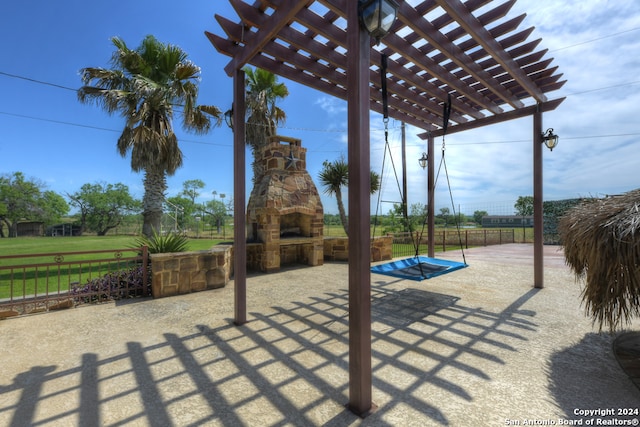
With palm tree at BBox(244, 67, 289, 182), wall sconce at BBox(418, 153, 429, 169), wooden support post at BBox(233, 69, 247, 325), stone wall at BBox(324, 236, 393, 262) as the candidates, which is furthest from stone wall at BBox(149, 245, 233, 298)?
palm tree at BBox(244, 67, 289, 182)

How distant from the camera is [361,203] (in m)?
1.64

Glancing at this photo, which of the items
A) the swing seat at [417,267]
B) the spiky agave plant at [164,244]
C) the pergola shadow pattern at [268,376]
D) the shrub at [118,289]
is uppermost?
the spiky agave plant at [164,244]

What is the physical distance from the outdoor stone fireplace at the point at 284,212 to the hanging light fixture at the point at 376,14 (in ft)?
15.4

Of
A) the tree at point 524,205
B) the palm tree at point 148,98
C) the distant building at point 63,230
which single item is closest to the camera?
the palm tree at point 148,98

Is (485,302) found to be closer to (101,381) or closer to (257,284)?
(257,284)

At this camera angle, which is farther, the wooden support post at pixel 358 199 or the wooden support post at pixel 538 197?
the wooden support post at pixel 538 197

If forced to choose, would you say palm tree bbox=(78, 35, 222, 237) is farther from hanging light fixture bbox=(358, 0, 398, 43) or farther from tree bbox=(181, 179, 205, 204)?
tree bbox=(181, 179, 205, 204)

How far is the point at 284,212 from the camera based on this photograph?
6.10 metres

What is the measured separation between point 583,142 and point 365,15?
15411 millimetres

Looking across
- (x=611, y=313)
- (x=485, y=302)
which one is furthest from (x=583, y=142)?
(x=611, y=313)

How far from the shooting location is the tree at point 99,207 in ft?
88.8

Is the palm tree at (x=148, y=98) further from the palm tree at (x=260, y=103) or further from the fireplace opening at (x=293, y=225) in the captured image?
the fireplace opening at (x=293, y=225)

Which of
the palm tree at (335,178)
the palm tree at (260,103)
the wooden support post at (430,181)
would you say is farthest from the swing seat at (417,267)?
the palm tree at (335,178)

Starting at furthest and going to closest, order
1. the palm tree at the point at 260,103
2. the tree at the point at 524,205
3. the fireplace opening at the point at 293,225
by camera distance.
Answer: the tree at the point at 524,205
the palm tree at the point at 260,103
the fireplace opening at the point at 293,225
